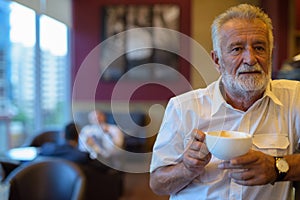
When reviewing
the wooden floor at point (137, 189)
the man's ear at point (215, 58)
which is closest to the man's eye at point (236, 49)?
the man's ear at point (215, 58)

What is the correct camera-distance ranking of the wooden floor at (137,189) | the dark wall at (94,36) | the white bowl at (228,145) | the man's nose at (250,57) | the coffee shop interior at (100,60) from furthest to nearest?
1. the dark wall at (94,36)
2. the coffee shop interior at (100,60)
3. the wooden floor at (137,189)
4. the man's nose at (250,57)
5. the white bowl at (228,145)

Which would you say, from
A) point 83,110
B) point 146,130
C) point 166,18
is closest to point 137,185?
point 146,130

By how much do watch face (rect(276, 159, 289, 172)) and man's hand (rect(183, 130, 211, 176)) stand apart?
187 mm

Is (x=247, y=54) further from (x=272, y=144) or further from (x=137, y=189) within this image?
(x=137, y=189)

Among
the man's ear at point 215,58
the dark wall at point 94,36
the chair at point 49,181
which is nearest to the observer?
the man's ear at point 215,58

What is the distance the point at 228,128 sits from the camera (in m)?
1.25

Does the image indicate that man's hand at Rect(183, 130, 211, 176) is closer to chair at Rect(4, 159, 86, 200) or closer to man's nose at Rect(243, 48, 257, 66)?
man's nose at Rect(243, 48, 257, 66)

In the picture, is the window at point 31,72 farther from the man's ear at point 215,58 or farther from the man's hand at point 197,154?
the man's hand at point 197,154

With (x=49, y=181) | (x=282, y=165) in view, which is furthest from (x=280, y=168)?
(x=49, y=181)

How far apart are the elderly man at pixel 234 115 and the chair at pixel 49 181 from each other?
1.06 meters

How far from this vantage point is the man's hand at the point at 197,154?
1.04 m

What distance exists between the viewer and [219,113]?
1.26 meters

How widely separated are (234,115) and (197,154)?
0.85 feet

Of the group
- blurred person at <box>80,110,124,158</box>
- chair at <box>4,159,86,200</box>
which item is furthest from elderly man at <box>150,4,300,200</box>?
blurred person at <box>80,110,124,158</box>
